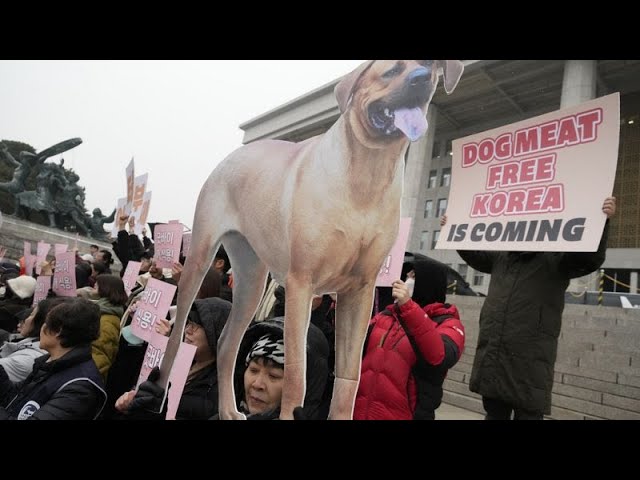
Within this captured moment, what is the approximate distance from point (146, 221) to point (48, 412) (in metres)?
1.09

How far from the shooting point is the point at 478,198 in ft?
6.00

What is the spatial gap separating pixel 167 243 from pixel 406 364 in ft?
4.32

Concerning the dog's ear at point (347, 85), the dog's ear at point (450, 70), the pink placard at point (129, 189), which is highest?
the dog's ear at point (450, 70)

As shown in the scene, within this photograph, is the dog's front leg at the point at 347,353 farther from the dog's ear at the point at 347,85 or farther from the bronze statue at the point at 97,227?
the bronze statue at the point at 97,227

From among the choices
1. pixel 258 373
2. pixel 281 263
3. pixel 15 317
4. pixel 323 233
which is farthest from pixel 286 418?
pixel 15 317

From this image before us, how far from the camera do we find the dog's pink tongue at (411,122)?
1.55 meters

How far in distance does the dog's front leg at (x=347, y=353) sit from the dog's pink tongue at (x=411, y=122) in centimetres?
61

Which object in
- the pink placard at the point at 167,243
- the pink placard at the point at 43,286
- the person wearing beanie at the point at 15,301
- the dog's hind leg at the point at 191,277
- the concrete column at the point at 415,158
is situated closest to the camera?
the concrete column at the point at 415,158

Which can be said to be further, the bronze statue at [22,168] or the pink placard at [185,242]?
the bronze statue at [22,168]

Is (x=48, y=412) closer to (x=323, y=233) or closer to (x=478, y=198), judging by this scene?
(x=323, y=233)

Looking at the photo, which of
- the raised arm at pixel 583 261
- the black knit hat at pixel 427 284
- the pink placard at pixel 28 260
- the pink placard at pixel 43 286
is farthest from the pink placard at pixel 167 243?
the pink placard at pixel 28 260

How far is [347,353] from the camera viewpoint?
1707 mm

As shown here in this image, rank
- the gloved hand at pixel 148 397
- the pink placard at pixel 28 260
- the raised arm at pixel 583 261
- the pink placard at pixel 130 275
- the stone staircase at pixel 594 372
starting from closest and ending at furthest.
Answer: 1. the raised arm at pixel 583 261
2. the gloved hand at pixel 148 397
3. the pink placard at pixel 130 275
4. the stone staircase at pixel 594 372
5. the pink placard at pixel 28 260

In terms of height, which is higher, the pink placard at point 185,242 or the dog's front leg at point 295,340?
the pink placard at point 185,242
